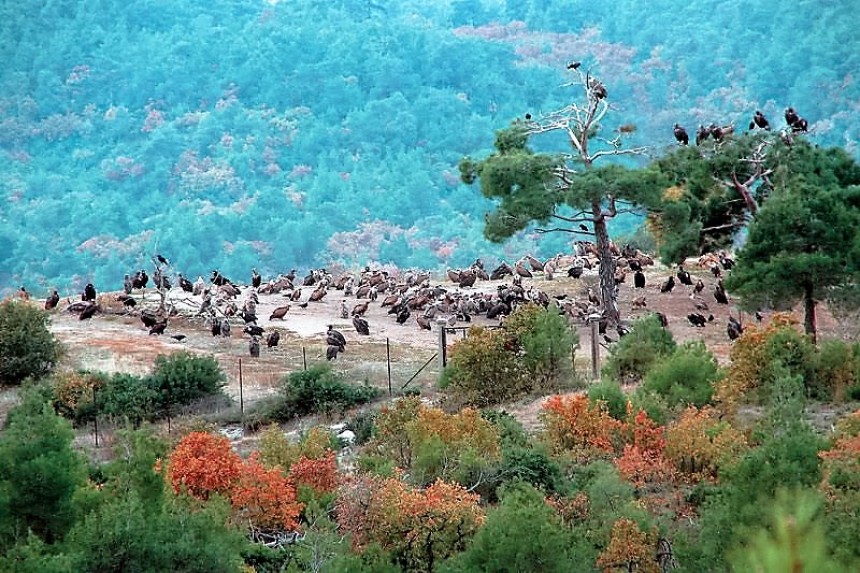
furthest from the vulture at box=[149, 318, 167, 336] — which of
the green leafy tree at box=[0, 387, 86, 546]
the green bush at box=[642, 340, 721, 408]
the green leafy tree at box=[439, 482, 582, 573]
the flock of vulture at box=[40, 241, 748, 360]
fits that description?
the green leafy tree at box=[439, 482, 582, 573]

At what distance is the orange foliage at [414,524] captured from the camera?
11.2 metres

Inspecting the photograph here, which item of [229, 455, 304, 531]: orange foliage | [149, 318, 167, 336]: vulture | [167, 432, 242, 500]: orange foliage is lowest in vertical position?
[229, 455, 304, 531]: orange foliage

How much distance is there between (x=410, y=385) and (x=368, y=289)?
11650mm

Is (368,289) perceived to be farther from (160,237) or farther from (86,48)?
(86,48)

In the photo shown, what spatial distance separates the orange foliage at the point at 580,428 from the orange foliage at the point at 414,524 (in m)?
3.55

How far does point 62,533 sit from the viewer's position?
1102 cm

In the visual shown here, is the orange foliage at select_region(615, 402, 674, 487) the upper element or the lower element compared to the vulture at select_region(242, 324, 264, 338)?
lower

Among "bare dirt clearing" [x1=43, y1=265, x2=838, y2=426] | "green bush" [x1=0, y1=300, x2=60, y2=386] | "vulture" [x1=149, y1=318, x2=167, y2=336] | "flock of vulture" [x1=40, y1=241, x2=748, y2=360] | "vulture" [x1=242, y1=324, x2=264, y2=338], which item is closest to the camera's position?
"bare dirt clearing" [x1=43, y1=265, x2=838, y2=426]

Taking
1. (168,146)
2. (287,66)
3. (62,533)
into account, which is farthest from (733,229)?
(287,66)

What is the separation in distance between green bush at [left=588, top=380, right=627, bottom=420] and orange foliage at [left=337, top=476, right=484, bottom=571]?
4.88 meters

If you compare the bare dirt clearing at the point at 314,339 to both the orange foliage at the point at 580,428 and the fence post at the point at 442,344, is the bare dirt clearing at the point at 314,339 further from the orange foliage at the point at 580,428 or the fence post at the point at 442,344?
the orange foliage at the point at 580,428

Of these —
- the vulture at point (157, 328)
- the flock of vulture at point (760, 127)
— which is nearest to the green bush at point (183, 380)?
the vulture at point (157, 328)

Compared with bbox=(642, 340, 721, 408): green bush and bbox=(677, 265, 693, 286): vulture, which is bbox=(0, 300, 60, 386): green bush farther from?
bbox=(677, 265, 693, 286): vulture

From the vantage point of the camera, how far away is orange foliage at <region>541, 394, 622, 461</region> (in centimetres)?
1487
